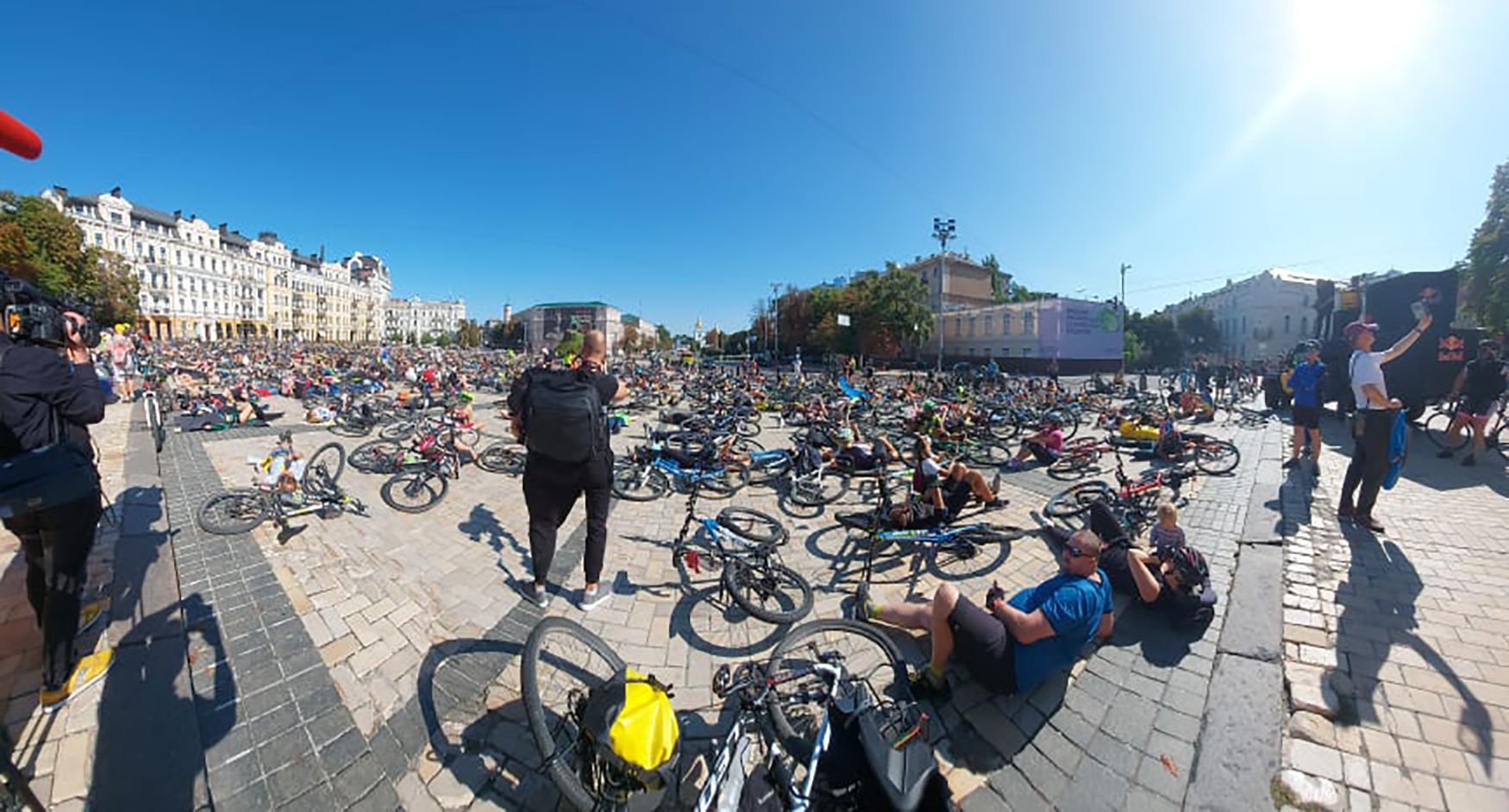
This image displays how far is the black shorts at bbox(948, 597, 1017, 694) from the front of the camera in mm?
2783

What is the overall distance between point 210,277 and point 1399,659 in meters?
112

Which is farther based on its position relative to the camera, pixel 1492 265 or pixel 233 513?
pixel 1492 265

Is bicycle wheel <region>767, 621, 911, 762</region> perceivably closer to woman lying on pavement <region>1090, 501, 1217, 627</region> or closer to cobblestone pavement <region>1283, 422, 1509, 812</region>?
cobblestone pavement <region>1283, 422, 1509, 812</region>

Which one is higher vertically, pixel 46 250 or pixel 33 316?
pixel 46 250

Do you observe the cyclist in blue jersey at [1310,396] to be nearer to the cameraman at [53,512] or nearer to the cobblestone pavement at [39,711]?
the cobblestone pavement at [39,711]

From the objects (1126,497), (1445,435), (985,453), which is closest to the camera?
(1126,497)

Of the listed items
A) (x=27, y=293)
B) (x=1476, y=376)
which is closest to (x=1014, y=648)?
(x=27, y=293)

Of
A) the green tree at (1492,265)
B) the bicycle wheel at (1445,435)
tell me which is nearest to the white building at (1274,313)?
the green tree at (1492,265)

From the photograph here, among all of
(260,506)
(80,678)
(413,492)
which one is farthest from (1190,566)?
(260,506)

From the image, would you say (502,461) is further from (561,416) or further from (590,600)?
(561,416)

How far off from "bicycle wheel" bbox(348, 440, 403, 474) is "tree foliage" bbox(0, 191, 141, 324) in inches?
1202

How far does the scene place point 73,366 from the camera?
9.37 ft

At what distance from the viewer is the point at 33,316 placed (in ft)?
8.86

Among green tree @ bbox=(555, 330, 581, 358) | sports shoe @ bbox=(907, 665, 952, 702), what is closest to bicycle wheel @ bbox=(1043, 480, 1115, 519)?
sports shoe @ bbox=(907, 665, 952, 702)
